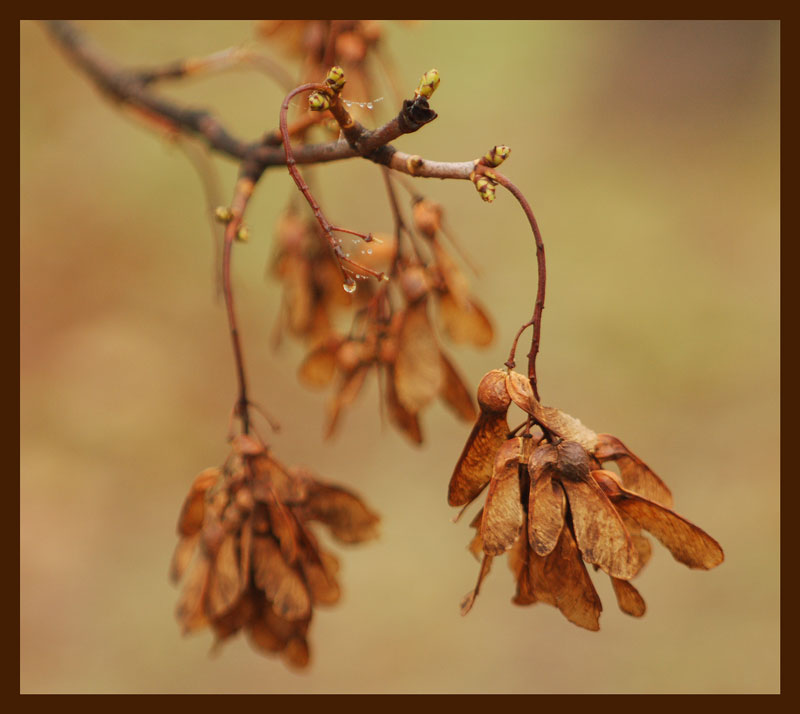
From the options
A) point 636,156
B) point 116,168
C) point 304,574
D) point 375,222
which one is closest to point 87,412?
point 116,168

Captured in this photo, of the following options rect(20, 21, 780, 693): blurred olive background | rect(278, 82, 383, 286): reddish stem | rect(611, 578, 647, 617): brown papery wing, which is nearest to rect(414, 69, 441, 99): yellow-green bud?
rect(278, 82, 383, 286): reddish stem

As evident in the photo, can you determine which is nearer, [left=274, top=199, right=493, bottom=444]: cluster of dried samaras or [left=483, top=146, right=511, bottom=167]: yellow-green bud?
[left=483, top=146, right=511, bottom=167]: yellow-green bud

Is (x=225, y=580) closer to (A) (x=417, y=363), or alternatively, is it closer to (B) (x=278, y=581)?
(B) (x=278, y=581)

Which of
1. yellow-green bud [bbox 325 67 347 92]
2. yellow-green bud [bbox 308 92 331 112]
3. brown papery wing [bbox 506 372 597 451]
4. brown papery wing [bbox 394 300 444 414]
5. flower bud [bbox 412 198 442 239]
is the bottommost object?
brown papery wing [bbox 506 372 597 451]

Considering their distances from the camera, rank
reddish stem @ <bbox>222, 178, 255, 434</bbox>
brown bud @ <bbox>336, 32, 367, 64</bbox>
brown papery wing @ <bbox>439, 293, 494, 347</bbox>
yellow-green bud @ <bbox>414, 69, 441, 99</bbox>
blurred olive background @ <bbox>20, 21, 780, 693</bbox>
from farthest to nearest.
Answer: blurred olive background @ <bbox>20, 21, 780, 693</bbox> → brown bud @ <bbox>336, 32, 367, 64</bbox> → brown papery wing @ <bbox>439, 293, 494, 347</bbox> → reddish stem @ <bbox>222, 178, 255, 434</bbox> → yellow-green bud @ <bbox>414, 69, 441, 99</bbox>

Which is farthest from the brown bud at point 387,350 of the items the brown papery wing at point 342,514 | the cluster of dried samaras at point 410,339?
the brown papery wing at point 342,514

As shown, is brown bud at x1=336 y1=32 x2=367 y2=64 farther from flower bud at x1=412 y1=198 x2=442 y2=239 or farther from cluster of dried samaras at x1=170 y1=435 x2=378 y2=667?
cluster of dried samaras at x1=170 y1=435 x2=378 y2=667

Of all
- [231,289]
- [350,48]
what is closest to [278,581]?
[231,289]
